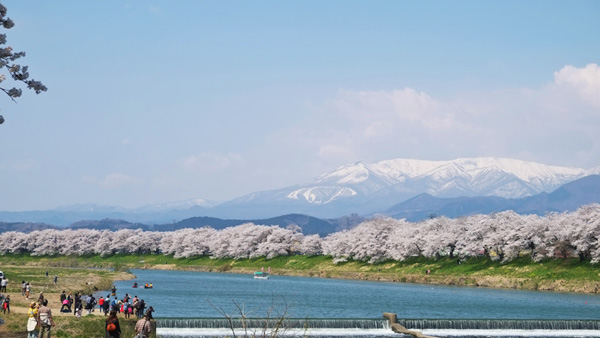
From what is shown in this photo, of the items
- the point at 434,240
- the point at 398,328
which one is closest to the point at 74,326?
the point at 398,328

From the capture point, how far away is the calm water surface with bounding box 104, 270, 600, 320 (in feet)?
229

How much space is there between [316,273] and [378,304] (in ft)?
225

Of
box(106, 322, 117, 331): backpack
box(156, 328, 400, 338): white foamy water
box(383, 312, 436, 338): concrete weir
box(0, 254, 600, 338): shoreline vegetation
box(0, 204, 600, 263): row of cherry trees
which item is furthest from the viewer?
box(0, 204, 600, 263): row of cherry trees

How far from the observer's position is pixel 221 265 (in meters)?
174

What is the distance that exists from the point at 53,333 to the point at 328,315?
1248 inches

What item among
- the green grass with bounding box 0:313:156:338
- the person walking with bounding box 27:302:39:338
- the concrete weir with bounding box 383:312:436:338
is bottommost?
the concrete weir with bounding box 383:312:436:338

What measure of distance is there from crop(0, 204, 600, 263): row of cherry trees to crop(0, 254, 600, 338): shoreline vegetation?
1.98 meters

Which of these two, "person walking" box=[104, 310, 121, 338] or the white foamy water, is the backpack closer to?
"person walking" box=[104, 310, 121, 338]

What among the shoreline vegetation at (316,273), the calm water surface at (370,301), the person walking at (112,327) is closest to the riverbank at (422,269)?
the shoreline vegetation at (316,273)

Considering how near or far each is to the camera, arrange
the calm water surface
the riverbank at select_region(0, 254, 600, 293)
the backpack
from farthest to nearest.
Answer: the riverbank at select_region(0, 254, 600, 293), the calm water surface, the backpack

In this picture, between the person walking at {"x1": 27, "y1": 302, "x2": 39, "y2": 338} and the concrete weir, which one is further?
the concrete weir

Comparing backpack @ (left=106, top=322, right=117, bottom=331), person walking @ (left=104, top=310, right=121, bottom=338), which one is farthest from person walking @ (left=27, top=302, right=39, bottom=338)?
backpack @ (left=106, top=322, right=117, bottom=331)

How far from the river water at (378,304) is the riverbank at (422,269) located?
243 inches

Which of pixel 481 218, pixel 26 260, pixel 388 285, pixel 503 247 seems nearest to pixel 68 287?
pixel 388 285
